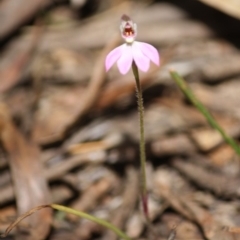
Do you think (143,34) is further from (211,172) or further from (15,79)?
(211,172)

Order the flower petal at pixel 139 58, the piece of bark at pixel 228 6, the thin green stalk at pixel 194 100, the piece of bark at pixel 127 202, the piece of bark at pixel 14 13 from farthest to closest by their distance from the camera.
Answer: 1. the piece of bark at pixel 14 13
2. the piece of bark at pixel 228 6
3. the piece of bark at pixel 127 202
4. the thin green stalk at pixel 194 100
5. the flower petal at pixel 139 58

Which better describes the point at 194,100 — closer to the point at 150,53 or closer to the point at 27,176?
the point at 150,53

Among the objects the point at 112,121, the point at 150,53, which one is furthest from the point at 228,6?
the point at 150,53

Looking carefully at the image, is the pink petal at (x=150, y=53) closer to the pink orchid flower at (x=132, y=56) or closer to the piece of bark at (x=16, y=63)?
the pink orchid flower at (x=132, y=56)

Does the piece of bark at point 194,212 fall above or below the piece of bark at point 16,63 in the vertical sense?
below

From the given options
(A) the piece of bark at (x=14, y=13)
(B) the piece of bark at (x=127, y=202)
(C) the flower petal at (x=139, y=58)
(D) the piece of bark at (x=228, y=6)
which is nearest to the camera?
(C) the flower petal at (x=139, y=58)

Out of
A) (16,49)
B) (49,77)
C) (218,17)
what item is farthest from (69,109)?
(218,17)

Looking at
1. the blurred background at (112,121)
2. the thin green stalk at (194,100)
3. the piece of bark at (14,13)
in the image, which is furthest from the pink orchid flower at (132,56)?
the piece of bark at (14,13)

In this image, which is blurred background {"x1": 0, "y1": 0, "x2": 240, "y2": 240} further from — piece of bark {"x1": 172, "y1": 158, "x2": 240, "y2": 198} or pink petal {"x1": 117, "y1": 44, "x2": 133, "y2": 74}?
pink petal {"x1": 117, "y1": 44, "x2": 133, "y2": 74}
